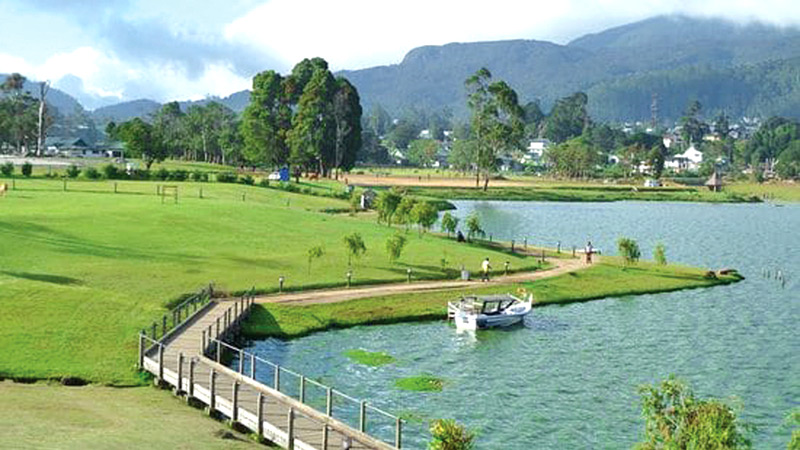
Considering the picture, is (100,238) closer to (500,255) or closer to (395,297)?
(395,297)

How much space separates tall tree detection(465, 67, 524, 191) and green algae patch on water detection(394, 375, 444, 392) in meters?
133

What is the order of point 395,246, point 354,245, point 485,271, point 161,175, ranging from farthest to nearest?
point 161,175, point 485,271, point 395,246, point 354,245

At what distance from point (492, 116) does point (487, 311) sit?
125 metres

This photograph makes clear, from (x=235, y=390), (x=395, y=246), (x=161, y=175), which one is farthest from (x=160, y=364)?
(x=161, y=175)

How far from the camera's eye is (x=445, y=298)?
64.8 meters

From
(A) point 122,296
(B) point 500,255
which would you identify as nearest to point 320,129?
(B) point 500,255

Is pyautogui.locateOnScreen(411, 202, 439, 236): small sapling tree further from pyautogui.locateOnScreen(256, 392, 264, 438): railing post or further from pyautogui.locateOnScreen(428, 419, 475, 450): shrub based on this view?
pyautogui.locateOnScreen(428, 419, 475, 450): shrub

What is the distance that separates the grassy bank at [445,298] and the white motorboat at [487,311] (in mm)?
2410

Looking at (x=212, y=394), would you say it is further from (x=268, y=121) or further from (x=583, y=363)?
(x=268, y=121)

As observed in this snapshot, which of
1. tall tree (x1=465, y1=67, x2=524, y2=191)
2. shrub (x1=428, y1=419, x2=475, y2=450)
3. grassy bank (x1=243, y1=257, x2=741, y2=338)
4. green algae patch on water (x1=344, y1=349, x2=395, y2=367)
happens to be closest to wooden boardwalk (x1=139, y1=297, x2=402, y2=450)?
shrub (x1=428, y1=419, x2=475, y2=450)

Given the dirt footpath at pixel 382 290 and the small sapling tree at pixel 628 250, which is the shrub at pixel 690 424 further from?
the small sapling tree at pixel 628 250

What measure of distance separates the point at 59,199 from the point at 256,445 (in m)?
67.4

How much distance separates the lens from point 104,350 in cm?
4425

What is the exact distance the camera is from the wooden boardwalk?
3119 cm
